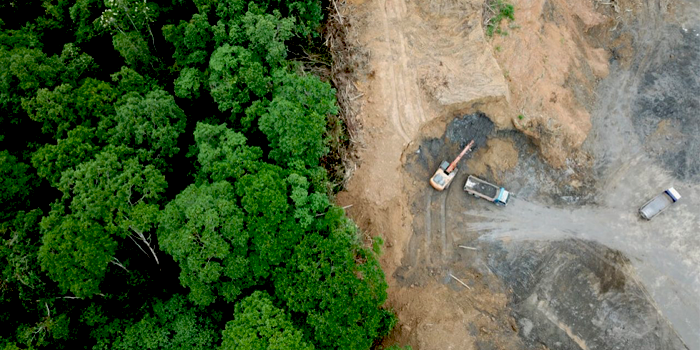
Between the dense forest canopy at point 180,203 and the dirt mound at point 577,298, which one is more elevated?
the dense forest canopy at point 180,203

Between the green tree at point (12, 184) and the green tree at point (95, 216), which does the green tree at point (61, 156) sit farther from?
the green tree at point (12, 184)

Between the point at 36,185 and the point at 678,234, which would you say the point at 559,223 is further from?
the point at 36,185

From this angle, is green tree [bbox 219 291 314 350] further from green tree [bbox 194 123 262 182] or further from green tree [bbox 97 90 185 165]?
green tree [bbox 97 90 185 165]

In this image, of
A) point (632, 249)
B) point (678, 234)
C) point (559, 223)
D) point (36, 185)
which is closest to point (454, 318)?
point (559, 223)

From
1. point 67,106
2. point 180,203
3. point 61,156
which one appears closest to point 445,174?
point 180,203

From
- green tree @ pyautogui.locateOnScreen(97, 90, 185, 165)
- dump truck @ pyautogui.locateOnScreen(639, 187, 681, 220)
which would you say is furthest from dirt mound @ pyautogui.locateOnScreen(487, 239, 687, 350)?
green tree @ pyautogui.locateOnScreen(97, 90, 185, 165)

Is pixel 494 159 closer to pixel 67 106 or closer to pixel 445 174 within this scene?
pixel 445 174

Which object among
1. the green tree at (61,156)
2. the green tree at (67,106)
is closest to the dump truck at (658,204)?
the green tree at (67,106)
